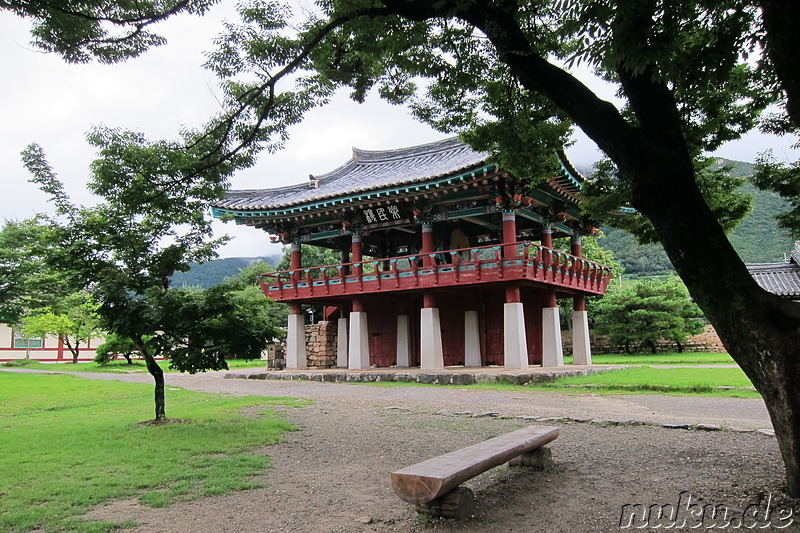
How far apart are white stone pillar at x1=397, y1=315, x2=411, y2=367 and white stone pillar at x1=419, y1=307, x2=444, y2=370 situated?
2618 mm

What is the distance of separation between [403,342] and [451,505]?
16.3 m

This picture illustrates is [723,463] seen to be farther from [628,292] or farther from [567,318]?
[567,318]

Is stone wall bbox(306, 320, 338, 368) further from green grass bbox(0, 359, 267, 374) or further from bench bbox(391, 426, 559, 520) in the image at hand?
bench bbox(391, 426, 559, 520)

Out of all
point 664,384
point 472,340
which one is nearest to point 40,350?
point 472,340

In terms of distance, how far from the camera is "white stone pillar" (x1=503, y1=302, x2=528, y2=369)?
631 inches

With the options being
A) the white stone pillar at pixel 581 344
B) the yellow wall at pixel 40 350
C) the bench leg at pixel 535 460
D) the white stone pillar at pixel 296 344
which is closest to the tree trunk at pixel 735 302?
the bench leg at pixel 535 460

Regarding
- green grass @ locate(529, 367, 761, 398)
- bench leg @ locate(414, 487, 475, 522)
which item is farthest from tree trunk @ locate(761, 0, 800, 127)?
green grass @ locate(529, 367, 761, 398)

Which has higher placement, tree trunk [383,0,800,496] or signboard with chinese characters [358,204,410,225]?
signboard with chinese characters [358,204,410,225]

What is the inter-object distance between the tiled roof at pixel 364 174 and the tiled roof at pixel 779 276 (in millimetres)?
14205

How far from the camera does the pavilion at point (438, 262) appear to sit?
654 inches

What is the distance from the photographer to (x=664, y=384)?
1244 cm

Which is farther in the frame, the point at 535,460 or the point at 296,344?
the point at 296,344

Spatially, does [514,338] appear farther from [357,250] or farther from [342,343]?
[342,343]

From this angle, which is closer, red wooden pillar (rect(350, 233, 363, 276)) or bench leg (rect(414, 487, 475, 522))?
bench leg (rect(414, 487, 475, 522))
